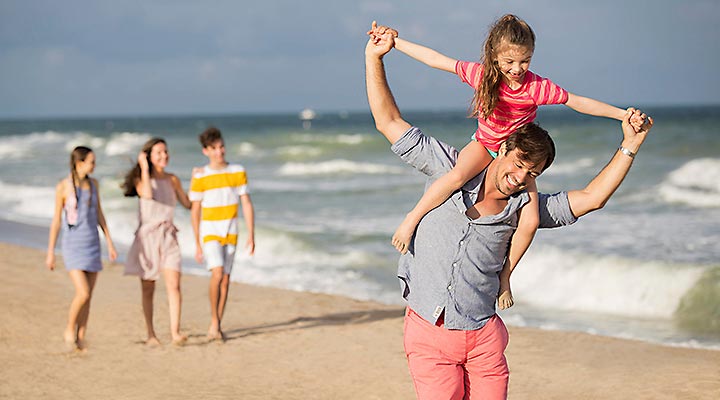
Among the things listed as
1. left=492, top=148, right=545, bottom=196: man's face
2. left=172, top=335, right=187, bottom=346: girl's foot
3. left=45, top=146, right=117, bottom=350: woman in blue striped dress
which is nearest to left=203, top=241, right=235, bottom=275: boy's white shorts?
left=172, top=335, right=187, bottom=346: girl's foot

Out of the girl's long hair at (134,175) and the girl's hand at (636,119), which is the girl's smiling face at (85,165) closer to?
the girl's long hair at (134,175)

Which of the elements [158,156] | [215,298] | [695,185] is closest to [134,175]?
[158,156]

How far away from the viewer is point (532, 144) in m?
2.95

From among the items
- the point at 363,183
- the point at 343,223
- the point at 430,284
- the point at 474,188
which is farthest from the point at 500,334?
the point at 363,183

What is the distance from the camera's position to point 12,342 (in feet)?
24.8

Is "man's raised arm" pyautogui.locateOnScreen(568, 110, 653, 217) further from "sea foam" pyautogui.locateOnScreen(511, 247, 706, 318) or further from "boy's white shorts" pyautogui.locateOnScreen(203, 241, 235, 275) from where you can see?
"sea foam" pyautogui.locateOnScreen(511, 247, 706, 318)

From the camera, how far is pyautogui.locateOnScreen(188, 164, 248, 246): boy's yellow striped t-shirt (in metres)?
7.64

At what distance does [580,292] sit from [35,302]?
250 inches

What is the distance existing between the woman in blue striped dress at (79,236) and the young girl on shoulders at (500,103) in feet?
15.5

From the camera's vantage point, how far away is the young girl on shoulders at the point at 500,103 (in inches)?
123

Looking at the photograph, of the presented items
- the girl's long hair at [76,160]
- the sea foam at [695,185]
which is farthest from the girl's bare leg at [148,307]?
the sea foam at [695,185]

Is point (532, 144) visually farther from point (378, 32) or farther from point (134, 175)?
point (134, 175)

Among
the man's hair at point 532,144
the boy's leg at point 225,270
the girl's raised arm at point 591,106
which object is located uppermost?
the girl's raised arm at point 591,106

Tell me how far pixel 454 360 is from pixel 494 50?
121cm
